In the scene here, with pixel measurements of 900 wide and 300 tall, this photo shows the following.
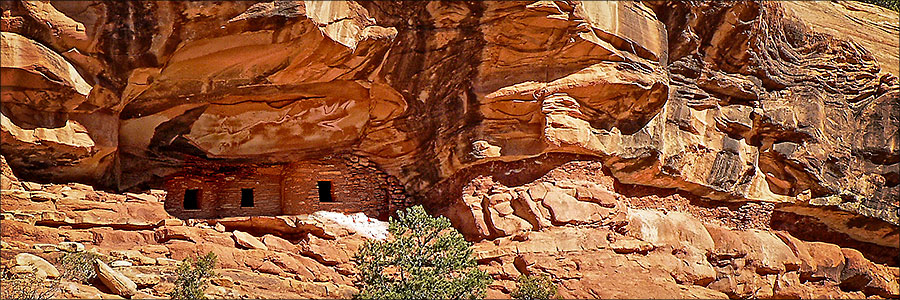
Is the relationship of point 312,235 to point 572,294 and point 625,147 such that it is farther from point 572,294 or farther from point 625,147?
point 625,147

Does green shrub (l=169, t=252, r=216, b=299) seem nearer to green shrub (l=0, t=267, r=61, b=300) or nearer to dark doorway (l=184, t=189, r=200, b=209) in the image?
green shrub (l=0, t=267, r=61, b=300)

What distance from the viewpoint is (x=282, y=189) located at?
14.7m

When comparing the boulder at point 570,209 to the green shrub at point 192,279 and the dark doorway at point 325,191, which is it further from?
the green shrub at point 192,279

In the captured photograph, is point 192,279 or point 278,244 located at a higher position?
point 192,279

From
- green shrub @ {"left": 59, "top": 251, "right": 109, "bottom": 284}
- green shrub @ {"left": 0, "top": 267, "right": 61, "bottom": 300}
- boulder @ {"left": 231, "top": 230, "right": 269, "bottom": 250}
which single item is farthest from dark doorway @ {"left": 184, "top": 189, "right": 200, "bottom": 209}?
green shrub @ {"left": 0, "top": 267, "right": 61, "bottom": 300}

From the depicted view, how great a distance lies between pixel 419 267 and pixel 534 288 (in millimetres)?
1564

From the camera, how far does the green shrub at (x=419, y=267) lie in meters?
11.2

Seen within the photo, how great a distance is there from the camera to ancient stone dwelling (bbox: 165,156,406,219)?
563 inches

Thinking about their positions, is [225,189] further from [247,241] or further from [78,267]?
[78,267]

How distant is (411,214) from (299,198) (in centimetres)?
275

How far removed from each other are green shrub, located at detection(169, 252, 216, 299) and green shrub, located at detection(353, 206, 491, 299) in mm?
1916

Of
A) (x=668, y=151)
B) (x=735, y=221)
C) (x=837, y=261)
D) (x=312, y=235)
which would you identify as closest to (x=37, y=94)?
(x=312, y=235)

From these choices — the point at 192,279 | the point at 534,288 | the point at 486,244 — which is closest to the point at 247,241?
the point at 192,279

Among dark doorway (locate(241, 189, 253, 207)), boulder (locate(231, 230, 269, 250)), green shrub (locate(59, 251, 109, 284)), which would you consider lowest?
dark doorway (locate(241, 189, 253, 207))
